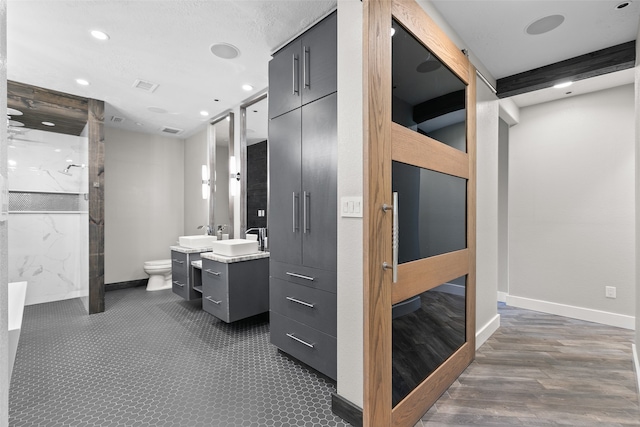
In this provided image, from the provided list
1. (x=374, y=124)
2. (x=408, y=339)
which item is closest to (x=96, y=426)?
(x=408, y=339)

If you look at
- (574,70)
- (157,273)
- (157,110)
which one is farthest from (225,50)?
(157,273)

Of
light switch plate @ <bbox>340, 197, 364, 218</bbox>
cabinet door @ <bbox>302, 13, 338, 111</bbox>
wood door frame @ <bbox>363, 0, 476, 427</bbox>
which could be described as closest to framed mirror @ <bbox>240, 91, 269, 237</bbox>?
cabinet door @ <bbox>302, 13, 338, 111</bbox>

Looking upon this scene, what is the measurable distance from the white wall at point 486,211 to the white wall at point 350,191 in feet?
4.82

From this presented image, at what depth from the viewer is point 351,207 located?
5.15ft

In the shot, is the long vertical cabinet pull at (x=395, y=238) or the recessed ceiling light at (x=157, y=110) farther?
the recessed ceiling light at (x=157, y=110)

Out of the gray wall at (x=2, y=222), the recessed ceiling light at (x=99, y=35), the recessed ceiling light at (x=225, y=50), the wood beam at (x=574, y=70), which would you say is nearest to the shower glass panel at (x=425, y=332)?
the gray wall at (x=2, y=222)

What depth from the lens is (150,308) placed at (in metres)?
3.63

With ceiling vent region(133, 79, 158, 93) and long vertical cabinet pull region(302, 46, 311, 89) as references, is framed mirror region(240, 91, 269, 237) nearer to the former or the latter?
ceiling vent region(133, 79, 158, 93)

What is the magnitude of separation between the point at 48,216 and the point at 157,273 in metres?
1.62

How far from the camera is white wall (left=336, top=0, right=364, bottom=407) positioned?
5.06 ft

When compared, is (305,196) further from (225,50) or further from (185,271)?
(185,271)

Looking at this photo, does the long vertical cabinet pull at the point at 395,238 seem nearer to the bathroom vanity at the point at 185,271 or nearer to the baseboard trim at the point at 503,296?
the bathroom vanity at the point at 185,271

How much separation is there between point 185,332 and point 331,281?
6.23 ft

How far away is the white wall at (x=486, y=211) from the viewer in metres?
2.52
